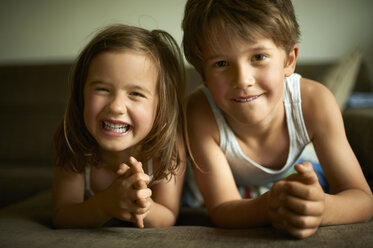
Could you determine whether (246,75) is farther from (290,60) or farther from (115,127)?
(115,127)

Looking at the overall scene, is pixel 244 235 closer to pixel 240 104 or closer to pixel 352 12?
pixel 240 104

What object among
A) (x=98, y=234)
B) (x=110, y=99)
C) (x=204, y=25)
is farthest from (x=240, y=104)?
(x=98, y=234)

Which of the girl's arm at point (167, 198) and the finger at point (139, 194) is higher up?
the finger at point (139, 194)

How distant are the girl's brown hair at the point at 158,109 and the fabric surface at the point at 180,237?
7.8 inches

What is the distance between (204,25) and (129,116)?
0.27 metres

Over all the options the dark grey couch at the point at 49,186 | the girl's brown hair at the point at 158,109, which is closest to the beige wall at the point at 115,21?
the dark grey couch at the point at 49,186

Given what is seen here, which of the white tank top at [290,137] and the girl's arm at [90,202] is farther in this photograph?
the white tank top at [290,137]

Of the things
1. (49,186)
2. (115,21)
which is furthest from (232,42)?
(115,21)

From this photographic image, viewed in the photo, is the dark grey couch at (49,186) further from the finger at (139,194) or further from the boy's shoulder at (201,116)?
the boy's shoulder at (201,116)

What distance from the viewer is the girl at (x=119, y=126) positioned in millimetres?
775

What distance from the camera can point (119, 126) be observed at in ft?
2.64

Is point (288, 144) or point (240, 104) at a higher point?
point (240, 104)

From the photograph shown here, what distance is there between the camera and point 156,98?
84 centimetres

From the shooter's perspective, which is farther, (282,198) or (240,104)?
(240,104)
